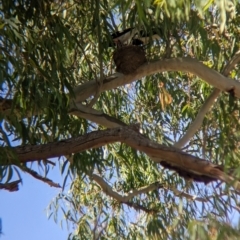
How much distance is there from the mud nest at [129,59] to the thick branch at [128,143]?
735 mm

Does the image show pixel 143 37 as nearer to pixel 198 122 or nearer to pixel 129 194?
pixel 198 122

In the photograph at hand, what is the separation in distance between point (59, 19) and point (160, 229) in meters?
1.16

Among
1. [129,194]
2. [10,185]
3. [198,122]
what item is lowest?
[10,185]

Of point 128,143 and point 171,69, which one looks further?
point 171,69

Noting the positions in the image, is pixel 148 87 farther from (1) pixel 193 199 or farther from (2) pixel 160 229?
(2) pixel 160 229

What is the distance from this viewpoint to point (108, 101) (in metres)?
4.37

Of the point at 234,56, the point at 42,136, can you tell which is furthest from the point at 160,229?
the point at 234,56

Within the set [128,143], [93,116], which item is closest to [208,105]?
[93,116]

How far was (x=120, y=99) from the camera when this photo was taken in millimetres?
4473

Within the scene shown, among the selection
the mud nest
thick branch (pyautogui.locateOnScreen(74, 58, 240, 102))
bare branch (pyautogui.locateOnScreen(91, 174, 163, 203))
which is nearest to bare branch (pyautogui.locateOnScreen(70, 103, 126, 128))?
thick branch (pyautogui.locateOnScreen(74, 58, 240, 102))

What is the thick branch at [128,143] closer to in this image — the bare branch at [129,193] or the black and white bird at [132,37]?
the black and white bird at [132,37]

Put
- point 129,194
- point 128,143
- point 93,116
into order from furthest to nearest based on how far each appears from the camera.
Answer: point 129,194
point 93,116
point 128,143

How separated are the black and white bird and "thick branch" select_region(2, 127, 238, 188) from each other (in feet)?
2.92

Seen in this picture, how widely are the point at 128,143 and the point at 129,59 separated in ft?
2.70
